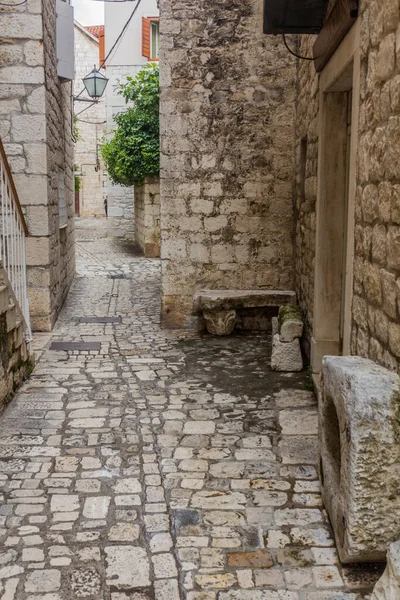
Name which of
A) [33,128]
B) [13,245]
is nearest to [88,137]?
[33,128]

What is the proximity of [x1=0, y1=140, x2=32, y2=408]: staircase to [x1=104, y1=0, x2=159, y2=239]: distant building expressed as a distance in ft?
39.0

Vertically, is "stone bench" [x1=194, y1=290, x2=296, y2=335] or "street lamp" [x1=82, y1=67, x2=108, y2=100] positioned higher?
"street lamp" [x1=82, y1=67, x2=108, y2=100]

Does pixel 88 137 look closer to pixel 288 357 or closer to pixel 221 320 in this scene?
pixel 221 320

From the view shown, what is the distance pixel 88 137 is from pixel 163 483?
2638cm

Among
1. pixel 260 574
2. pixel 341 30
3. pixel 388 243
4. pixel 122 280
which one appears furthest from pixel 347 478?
pixel 122 280

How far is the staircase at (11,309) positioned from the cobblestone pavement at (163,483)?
0.19 meters

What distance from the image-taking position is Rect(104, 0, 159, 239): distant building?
58.3 ft

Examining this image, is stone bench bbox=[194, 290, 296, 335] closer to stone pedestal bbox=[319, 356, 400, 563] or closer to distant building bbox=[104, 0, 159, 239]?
stone pedestal bbox=[319, 356, 400, 563]

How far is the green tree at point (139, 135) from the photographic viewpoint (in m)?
14.3

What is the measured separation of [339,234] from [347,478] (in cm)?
273

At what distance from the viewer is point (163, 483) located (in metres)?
3.55

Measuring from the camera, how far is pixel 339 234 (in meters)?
4.98

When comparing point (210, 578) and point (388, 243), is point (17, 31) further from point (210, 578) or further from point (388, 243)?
point (210, 578)

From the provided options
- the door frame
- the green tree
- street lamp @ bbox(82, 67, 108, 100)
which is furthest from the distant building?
the door frame
